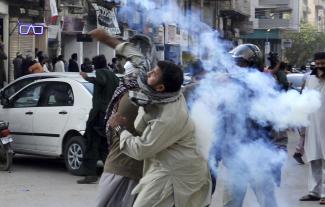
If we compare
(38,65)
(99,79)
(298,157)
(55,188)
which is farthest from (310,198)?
(38,65)

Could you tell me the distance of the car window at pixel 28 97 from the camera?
34.8 feet

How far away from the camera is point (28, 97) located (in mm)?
10711

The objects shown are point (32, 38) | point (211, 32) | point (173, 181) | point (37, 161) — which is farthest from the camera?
point (32, 38)

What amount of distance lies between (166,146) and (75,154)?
5.81 metres

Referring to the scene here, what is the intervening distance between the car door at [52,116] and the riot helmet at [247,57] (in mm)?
4841

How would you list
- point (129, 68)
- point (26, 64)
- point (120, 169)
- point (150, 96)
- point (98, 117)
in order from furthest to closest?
point (26, 64) → point (98, 117) → point (129, 68) → point (120, 169) → point (150, 96)

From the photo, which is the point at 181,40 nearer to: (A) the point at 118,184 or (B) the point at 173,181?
(A) the point at 118,184

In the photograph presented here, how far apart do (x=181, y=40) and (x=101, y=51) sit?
23.7 m

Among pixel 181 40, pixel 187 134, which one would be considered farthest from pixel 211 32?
pixel 187 134

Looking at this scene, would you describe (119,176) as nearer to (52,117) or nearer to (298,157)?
(52,117)

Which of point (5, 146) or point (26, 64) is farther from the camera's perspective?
point (26, 64)

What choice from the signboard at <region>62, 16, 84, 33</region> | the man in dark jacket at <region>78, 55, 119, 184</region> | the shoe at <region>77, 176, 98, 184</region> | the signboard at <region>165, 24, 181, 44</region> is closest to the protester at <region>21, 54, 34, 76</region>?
the signboard at <region>62, 16, 84, 33</region>

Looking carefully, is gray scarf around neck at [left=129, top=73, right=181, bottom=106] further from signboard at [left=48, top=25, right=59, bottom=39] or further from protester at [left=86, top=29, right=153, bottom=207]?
signboard at [left=48, top=25, right=59, bottom=39]

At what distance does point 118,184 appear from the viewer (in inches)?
191
